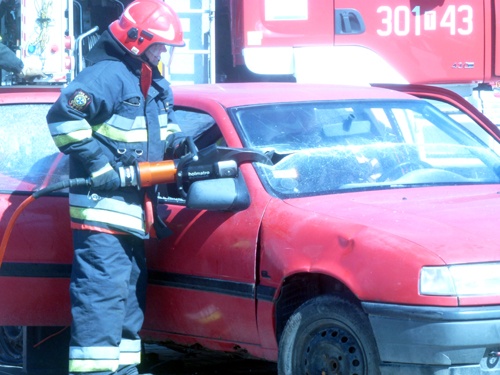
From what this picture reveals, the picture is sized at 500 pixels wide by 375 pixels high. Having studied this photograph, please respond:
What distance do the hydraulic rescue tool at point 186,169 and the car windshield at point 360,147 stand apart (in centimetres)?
14

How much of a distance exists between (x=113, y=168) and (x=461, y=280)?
1.74m

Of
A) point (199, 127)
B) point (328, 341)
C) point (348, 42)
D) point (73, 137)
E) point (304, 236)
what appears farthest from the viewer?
point (348, 42)

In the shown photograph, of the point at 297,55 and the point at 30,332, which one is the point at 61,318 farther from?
the point at 297,55

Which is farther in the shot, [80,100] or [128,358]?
[128,358]

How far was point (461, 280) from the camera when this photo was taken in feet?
12.6

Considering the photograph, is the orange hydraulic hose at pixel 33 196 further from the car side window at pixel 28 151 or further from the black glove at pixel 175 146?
the black glove at pixel 175 146

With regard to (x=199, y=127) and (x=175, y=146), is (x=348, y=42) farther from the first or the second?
(x=175, y=146)

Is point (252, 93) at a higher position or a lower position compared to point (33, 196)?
higher

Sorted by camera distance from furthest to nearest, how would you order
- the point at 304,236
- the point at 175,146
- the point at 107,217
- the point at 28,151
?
the point at 28,151 < the point at 175,146 < the point at 107,217 < the point at 304,236

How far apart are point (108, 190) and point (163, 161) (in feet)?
0.94

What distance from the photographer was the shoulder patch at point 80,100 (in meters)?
4.73

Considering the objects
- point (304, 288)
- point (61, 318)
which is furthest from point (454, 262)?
point (61, 318)

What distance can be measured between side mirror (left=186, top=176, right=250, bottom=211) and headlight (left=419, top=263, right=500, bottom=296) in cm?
104

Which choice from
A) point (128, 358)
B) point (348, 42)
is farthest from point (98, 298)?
point (348, 42)
